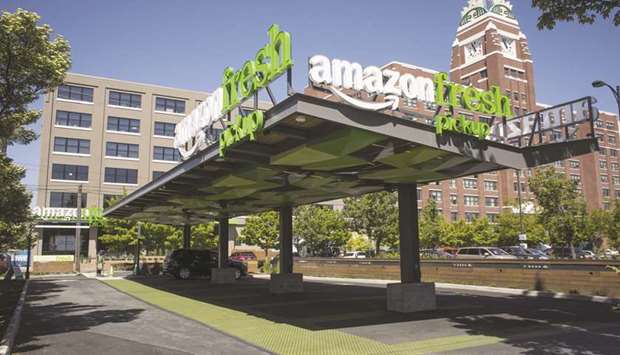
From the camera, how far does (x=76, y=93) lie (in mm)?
60469

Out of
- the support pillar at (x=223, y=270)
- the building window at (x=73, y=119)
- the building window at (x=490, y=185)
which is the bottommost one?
the support pillar at (x=223, y=270)

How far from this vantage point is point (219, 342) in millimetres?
11023

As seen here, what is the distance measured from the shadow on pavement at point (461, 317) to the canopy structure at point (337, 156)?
4.41 metres

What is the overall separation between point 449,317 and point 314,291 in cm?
964

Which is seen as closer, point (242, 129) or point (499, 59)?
point (242, 129)

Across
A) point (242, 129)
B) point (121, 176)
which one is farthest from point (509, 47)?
point (242, 129)

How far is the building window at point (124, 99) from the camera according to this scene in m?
62.6

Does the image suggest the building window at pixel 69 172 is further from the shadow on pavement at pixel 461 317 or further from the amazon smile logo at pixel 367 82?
the amazon smile logo at pixel 367 82

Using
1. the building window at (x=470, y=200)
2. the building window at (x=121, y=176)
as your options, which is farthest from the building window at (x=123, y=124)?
the building window at (x=470, y=200)

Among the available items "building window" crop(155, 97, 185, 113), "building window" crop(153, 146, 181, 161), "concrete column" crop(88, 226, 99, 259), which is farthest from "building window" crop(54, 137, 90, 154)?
"building window" crop(155, 97, 185, 113)

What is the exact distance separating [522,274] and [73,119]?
181ft

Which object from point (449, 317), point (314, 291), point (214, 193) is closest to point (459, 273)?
point (314, 291)

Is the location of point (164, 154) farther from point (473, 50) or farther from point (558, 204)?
point (473, 50)

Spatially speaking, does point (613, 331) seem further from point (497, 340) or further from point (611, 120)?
point (611, 120)
